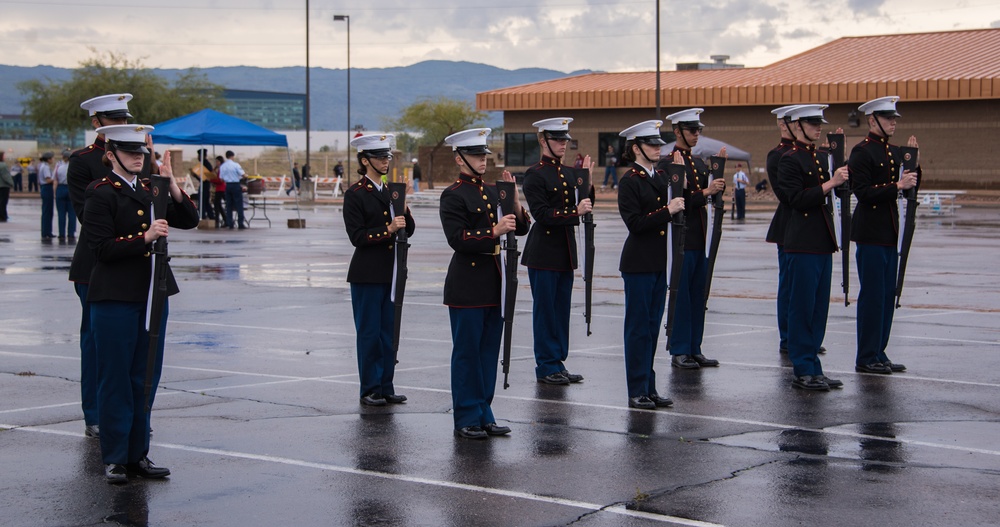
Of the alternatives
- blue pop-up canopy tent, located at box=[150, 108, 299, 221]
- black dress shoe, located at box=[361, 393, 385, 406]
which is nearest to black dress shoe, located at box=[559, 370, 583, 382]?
black dress shoe, located at box=[361, 393, 385, 406]

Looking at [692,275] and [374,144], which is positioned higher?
[374,144]

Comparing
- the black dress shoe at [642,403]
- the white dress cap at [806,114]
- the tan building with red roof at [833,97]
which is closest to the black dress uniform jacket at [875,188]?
the white dress cap at [806,114]

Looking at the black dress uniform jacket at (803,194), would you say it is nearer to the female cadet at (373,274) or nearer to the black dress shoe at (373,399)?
the female cadet at (373,274)

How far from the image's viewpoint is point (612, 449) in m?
8.09

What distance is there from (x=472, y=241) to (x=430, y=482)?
1.81 metres

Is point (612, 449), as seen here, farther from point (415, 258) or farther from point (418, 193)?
point (418, 193)

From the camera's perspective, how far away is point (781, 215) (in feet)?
38.9

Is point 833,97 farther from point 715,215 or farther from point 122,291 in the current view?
point 122,291

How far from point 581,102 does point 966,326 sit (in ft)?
163

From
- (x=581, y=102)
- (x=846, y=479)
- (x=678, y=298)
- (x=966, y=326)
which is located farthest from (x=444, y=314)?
(x=581, y=102)

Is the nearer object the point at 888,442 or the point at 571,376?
the point at 888,442

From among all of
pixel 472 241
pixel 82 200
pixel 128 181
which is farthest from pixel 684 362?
pixel 128 181

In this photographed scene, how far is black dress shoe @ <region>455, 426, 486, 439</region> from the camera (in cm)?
836

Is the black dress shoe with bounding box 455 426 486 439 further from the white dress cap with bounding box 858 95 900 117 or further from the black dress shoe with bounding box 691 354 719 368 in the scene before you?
the white dress cap with bounding box 858 95 900 117
